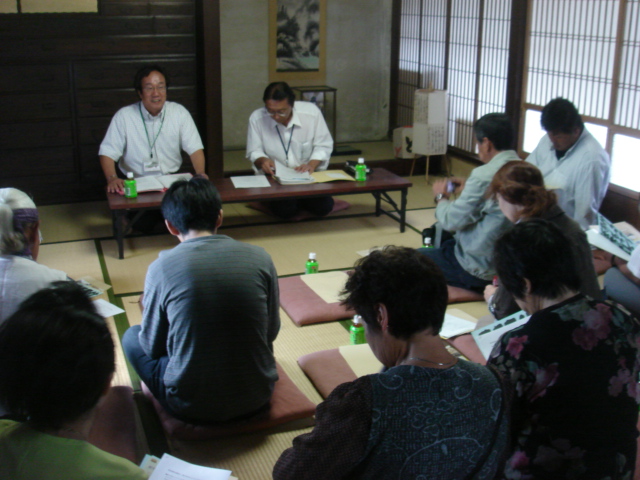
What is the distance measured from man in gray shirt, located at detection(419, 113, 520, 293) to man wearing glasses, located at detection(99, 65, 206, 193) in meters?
1.94

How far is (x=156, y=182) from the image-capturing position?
4516 mm

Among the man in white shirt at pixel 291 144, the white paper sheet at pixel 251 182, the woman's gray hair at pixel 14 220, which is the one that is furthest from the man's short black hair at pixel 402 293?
the man in white shirt at pixel 291 144

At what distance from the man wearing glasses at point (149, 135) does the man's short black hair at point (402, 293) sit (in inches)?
131

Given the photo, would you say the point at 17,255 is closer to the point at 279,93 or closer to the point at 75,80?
the point at 279,93

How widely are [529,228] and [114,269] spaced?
2.87 metres

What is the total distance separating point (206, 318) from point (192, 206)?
403 millimetres

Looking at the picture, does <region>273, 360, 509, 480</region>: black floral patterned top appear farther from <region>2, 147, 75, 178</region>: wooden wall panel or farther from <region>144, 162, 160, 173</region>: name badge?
<region>2, 147, 75, 178</region>: wooden wall panel

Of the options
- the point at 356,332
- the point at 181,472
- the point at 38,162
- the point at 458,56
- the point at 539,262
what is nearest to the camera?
A: the point at 539,262

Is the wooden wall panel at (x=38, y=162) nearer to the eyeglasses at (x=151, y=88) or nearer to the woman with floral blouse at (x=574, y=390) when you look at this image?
the eyeglasses at (x=151, y=88)

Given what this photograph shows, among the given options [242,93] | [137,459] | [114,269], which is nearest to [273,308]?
[137,459]

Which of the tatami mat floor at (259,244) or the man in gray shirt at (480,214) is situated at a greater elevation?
the man in gray shirt at (480,214)

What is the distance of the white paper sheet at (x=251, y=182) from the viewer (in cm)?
464

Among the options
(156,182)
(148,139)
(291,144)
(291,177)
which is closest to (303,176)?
(291,177)

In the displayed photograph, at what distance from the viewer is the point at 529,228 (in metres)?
1.88
